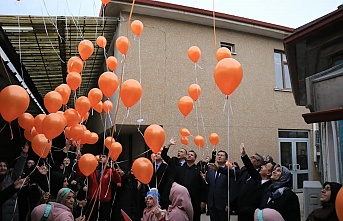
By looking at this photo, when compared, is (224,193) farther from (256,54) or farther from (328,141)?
(256,54)

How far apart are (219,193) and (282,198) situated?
1604mm

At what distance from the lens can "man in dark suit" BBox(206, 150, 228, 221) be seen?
5180 millimetres

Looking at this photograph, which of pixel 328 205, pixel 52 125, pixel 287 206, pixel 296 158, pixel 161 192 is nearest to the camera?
pixel 328 205

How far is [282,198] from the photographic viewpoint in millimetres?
3695

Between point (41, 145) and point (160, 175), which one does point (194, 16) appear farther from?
point (41, 145)

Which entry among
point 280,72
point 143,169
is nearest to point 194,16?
point 280,72

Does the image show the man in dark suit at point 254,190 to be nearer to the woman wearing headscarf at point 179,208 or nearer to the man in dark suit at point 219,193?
the man in dark suit at point 219,193

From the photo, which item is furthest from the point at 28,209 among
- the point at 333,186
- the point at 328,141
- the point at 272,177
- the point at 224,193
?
the point at 328,141

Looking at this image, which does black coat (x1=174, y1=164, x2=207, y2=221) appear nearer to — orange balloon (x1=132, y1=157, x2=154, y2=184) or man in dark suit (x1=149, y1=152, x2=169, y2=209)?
man in dark suit (x1=149, y1=152, x2=169, y2=209)

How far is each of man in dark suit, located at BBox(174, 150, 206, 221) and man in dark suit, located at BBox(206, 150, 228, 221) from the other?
25cm

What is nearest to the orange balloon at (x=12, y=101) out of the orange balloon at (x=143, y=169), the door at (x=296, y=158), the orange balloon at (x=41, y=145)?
the orange balloon at (x=41, y=145)

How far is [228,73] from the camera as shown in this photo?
13.0ft

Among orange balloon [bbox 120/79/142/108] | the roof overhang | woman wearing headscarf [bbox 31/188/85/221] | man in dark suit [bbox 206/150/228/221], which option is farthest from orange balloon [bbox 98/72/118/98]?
the roof overhang

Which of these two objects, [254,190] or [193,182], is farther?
[193,182]
